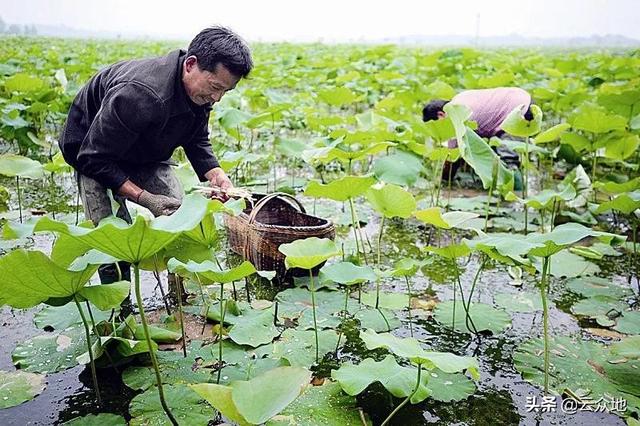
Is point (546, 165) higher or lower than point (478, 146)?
lower

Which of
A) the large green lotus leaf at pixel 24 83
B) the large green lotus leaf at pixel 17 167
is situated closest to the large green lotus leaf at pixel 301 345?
the large green lotus leaf at pixel 17 167

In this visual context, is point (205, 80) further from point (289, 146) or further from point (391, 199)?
point (289, 146)

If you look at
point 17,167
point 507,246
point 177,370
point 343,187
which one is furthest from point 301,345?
point 17,167

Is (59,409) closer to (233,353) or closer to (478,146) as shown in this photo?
(233,353)

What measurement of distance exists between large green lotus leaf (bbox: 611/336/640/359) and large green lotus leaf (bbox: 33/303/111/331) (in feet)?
5.41

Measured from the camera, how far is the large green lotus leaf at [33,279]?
4.33ft

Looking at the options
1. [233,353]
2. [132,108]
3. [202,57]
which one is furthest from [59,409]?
[202,57]

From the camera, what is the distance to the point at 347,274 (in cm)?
191

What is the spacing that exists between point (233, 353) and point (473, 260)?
153cm

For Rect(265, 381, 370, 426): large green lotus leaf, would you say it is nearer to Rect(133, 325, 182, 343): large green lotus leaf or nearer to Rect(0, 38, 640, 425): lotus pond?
Rect(0, 38, 640, 425): lotus pond

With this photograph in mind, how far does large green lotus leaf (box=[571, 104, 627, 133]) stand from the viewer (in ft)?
10.6

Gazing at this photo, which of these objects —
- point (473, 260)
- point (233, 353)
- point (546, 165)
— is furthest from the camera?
point (546, 165)

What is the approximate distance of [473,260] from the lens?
2938 millimetres

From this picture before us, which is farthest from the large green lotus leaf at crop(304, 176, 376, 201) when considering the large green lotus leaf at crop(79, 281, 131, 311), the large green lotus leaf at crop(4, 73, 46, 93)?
the large green lotus leaf at crop(4, 73, 46, 93)
